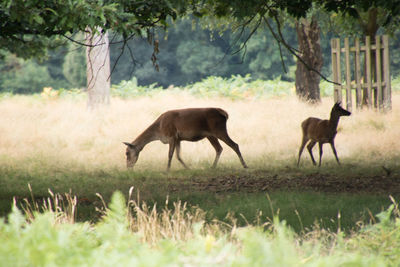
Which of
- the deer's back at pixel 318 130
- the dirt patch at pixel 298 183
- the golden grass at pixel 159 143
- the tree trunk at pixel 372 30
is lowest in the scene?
the golden grass at pixel 159 143

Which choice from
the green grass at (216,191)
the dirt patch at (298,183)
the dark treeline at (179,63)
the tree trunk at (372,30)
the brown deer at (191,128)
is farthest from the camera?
the dark treeline at (179,63)

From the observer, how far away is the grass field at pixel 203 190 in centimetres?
339

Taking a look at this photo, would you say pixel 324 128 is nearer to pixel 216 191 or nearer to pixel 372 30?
pixel 216 191

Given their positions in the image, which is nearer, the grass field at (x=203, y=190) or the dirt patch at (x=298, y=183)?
the grass field at (x=203, y=190)

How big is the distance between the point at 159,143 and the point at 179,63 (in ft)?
105

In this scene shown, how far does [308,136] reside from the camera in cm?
1291

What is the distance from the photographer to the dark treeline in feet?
152

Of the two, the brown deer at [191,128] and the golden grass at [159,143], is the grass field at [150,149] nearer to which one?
the golden grass at [159,143]

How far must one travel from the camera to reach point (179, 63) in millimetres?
48375

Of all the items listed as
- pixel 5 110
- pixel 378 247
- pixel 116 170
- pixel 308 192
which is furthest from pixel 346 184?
pixel 5 110

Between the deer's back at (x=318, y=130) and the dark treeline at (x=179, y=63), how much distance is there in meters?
32.6

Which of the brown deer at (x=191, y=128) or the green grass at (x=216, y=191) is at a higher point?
the brown deer at (x=191, y=128)

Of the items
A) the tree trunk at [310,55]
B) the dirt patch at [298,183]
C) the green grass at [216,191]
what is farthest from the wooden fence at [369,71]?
the dirt patch at [298,183]

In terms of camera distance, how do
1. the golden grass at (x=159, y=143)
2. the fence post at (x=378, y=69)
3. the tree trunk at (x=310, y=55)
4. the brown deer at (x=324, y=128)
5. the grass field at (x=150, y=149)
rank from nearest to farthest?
the grass field at (x=150, y=149) → the brown deer at (x=324, y=128) → the golden grass at (x=159, y=143) → the fence post at (x=378, y=69) → the tree trunk at (x=310, y=55)
